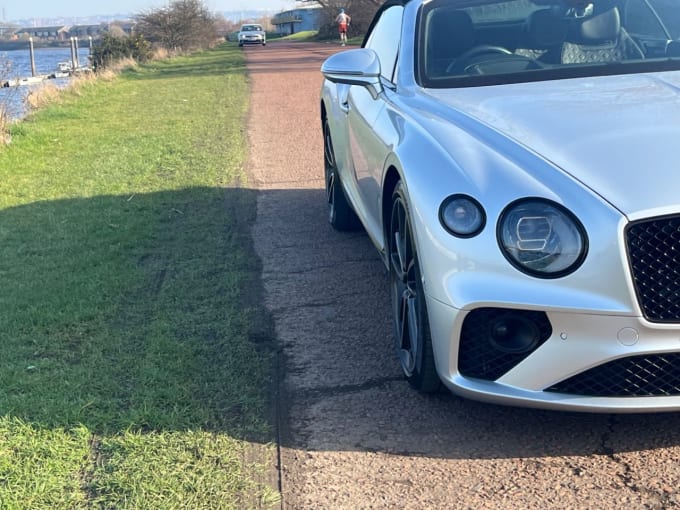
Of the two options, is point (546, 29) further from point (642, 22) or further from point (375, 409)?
point (375, 409)

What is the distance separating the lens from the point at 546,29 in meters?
4.39

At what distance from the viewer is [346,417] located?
134 inches

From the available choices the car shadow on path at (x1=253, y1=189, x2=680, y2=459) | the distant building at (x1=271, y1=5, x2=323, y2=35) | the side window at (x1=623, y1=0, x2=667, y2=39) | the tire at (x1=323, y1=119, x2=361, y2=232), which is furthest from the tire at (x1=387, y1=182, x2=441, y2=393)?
the distant building at (x1=271, y1=5, x2=323, y2=35)

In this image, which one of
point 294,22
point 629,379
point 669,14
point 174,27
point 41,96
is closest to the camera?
point 629,379

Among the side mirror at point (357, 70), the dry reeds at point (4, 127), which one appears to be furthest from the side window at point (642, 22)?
the dry reeds at point (4, 127)

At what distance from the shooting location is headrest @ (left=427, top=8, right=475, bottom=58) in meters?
4.33

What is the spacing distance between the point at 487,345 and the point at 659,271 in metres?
0.60

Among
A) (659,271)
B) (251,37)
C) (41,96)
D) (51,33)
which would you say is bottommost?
(41,96)

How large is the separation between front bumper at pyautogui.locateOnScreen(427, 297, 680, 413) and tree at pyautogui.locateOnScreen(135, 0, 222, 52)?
45.0 m

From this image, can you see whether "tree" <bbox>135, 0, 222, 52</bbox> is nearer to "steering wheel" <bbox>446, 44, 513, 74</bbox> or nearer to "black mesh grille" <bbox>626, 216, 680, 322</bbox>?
"steering wheel" <bbox>446, 44, 513, 74</bbox>

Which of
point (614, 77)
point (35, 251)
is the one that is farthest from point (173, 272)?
point (614, 77)

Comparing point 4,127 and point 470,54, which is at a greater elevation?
point 470,54

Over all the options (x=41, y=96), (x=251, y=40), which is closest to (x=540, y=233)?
(x=41, y=96)

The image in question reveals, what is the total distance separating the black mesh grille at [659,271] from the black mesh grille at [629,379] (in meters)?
0.17
